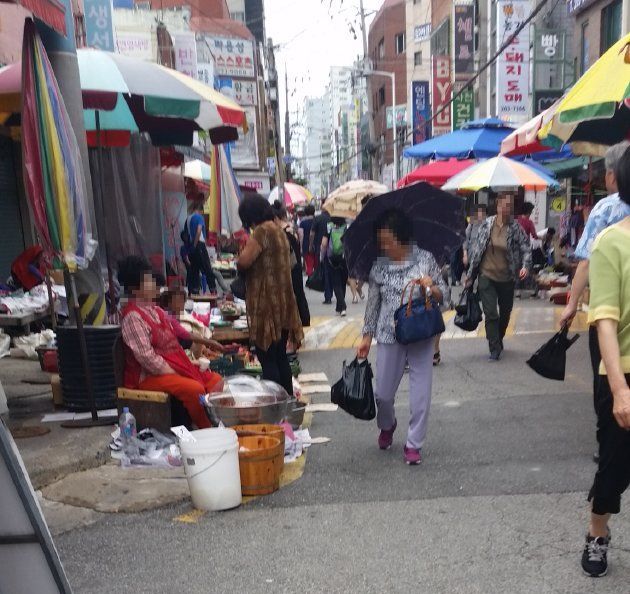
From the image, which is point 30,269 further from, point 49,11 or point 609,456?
point 609,456

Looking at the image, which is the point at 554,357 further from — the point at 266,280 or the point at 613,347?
the point at 266,280

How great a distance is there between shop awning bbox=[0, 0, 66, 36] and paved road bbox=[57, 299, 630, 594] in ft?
10.7

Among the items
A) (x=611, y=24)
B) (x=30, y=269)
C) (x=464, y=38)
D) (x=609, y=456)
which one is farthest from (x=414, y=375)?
(x=464, y=38)

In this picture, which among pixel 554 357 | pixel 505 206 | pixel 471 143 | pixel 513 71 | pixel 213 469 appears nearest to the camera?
pixel 213 469

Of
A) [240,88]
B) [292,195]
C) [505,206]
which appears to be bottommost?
[292,195]

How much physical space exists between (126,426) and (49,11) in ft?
9.78

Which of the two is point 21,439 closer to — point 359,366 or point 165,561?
point 165,561

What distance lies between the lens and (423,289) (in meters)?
4.43

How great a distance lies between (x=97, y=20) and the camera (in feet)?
33.0

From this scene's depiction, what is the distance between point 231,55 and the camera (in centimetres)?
Answer: 2369

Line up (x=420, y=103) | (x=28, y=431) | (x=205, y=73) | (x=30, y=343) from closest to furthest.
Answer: (x=28, y=431) < (x=30, y=343) < (x=205, y=73) < (x=420, y=103)

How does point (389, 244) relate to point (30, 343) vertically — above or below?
above

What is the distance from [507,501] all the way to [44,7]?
441cm

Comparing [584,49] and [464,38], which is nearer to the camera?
[584,49]
